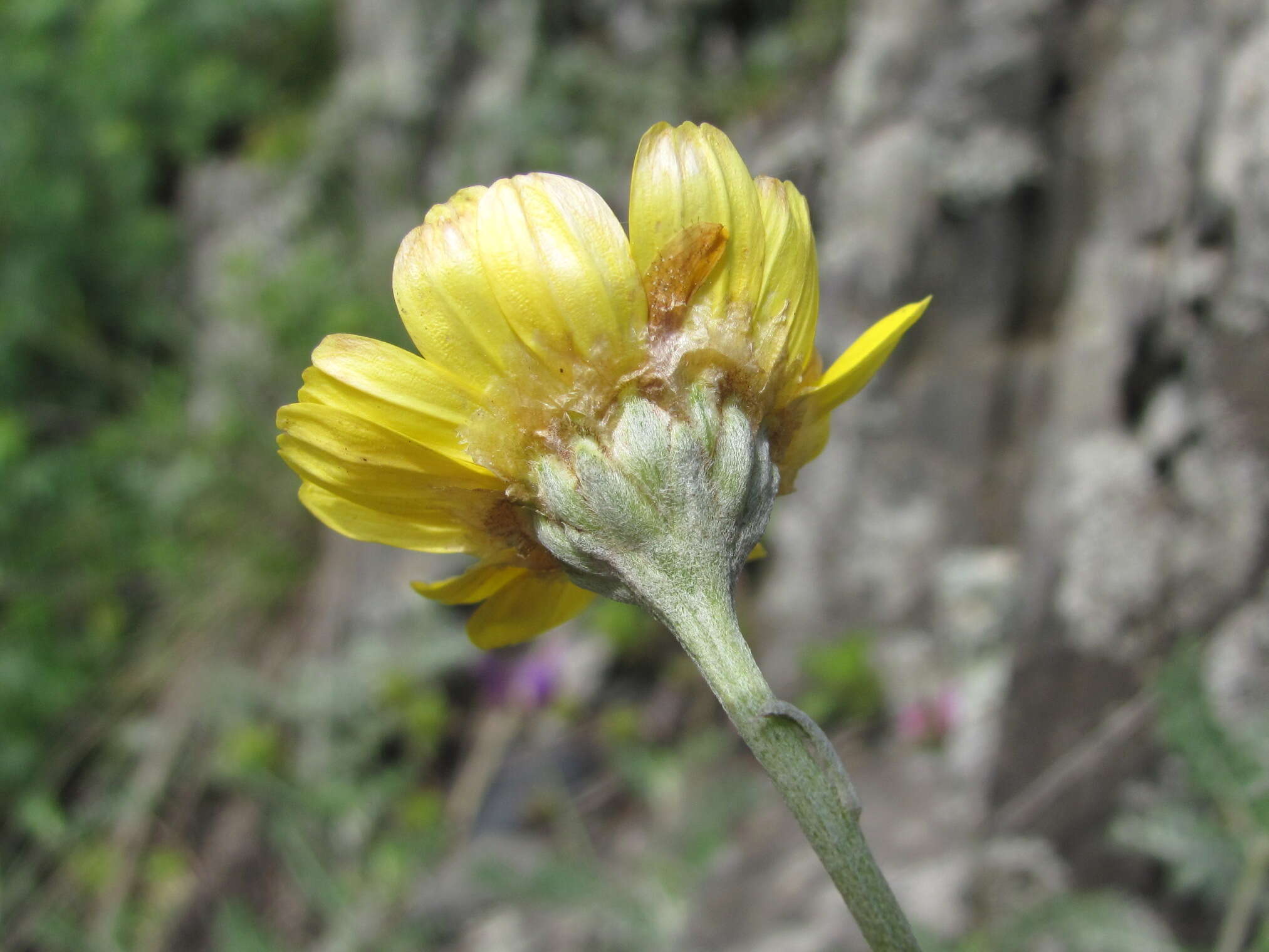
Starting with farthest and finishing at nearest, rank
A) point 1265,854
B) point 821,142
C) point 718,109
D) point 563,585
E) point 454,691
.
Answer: point 718,109, point 454,691, point 821,142, point 1265,854, point 563,585

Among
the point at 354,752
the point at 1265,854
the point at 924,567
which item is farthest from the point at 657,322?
the point at 354,752

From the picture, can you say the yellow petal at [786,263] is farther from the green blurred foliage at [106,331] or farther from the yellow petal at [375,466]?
the green blurred foliage at [106,331]

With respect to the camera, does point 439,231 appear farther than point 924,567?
No

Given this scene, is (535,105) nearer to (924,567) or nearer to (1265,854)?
(924,567)

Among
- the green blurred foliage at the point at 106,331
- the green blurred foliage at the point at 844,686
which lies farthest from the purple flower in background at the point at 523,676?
the green blurred foliage at the point at 106,331

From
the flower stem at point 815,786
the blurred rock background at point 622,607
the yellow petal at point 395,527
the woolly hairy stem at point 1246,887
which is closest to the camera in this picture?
the flower stem at point 815,786

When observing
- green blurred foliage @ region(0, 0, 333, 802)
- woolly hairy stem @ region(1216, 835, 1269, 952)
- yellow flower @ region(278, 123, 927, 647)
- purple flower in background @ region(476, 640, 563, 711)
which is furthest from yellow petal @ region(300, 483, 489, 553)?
green blurred foliage @ region(0, 0, 333, 802)

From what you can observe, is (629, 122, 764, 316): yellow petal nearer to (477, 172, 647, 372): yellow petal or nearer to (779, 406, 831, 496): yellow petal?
(477, 172, 647, 372): yellow petal
